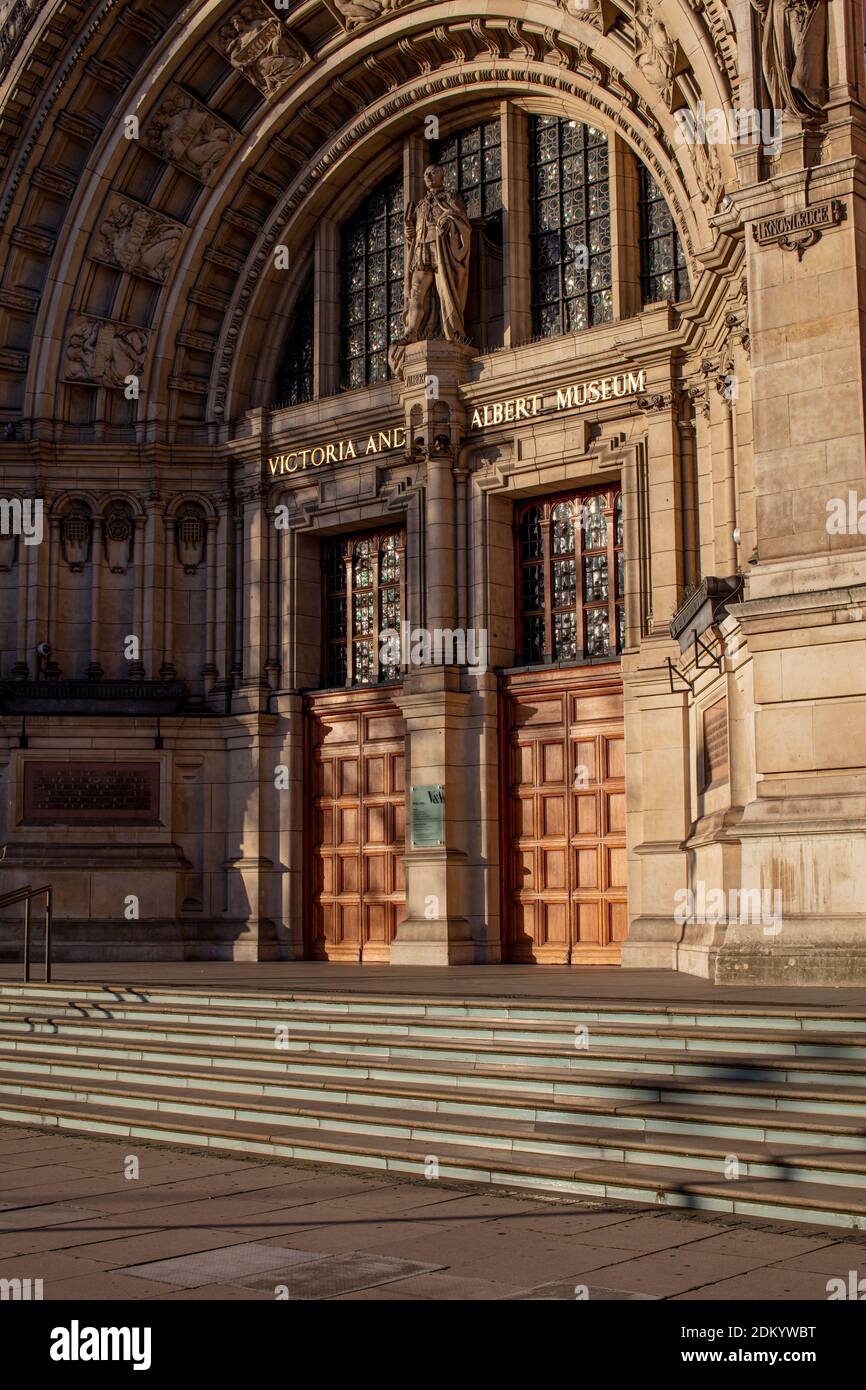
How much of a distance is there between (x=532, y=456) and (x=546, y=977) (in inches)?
307

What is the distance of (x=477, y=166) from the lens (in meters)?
22.7

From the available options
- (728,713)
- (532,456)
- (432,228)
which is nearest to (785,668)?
(728,713)

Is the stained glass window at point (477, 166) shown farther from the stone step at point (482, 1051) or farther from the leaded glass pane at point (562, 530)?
the stone step at point (482, 1051)

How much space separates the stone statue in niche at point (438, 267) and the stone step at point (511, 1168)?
43.6ft

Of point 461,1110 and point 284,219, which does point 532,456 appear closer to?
point 284,219

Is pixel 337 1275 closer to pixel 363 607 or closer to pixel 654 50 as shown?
pixel 654 50

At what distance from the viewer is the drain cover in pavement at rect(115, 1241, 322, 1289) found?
669cm

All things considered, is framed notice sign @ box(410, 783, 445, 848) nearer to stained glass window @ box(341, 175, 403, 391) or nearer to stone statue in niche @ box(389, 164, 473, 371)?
stone statue in niche @ box(389, 164, 473, 371)

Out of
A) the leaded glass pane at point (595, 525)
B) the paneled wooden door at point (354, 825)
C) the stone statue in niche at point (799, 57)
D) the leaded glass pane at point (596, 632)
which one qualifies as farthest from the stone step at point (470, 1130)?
the leaded glass pane at point (595, 525)

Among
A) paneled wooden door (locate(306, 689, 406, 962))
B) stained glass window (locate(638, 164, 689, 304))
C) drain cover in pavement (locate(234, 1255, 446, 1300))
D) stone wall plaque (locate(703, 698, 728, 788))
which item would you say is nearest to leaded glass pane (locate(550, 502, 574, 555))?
stained glass window (locate(638, 164, 689, 304))

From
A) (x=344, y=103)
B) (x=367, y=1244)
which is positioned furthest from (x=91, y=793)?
(x=367, y=1244)

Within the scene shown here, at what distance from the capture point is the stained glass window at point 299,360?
24547 mm

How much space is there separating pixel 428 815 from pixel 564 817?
6.25ft

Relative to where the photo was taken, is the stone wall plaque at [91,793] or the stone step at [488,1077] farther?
the stone wall plaque at [91,793]
